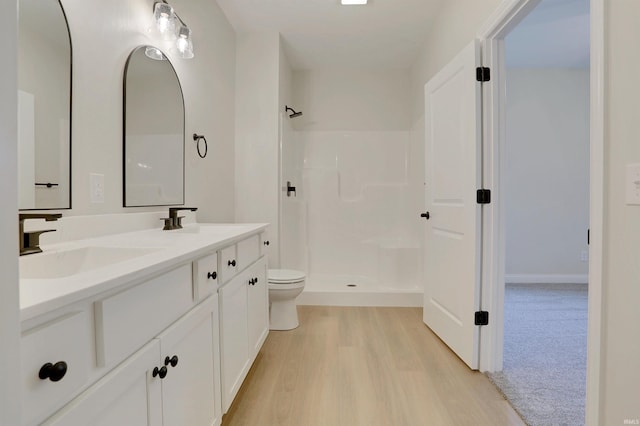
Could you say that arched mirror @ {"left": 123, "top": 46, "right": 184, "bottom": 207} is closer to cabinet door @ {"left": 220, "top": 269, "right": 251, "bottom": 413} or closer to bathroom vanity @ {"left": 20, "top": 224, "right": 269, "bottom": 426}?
bathroom vanity @ {"left": 20, "top": 224, "right": 269, "bottom": 426}

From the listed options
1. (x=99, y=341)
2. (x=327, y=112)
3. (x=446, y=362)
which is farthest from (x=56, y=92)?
(x=327, y=112)

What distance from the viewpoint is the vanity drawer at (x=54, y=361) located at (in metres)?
0.49

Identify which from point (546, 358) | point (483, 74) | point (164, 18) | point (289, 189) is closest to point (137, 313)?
point (164, 18)

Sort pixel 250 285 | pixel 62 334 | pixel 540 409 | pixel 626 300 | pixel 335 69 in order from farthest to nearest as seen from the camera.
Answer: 1. pixel 335 69
2. pixel 250 285
3. pixel 540 409
4. pixel 626 300
5. pixel 62 334

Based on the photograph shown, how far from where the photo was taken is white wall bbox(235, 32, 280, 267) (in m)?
3.06

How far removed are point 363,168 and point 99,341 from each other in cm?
352

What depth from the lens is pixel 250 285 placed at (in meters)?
1.81

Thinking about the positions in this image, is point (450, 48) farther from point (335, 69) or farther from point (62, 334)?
point (62, 334)

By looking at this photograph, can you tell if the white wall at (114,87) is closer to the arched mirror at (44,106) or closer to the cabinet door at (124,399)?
the arched mirror at (44,106)

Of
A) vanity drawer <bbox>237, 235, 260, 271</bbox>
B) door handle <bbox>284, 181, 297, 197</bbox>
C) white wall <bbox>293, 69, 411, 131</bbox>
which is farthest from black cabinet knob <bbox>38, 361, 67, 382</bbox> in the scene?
white wall <bbox>293, 69, 411, 131</bbox>

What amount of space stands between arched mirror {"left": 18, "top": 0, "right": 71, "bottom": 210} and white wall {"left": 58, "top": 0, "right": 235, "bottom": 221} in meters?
0.04

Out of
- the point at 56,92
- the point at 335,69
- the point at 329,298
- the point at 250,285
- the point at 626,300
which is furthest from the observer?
the point at 335,69

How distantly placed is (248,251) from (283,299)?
92 cm

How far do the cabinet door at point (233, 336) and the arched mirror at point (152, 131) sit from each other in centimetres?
64
